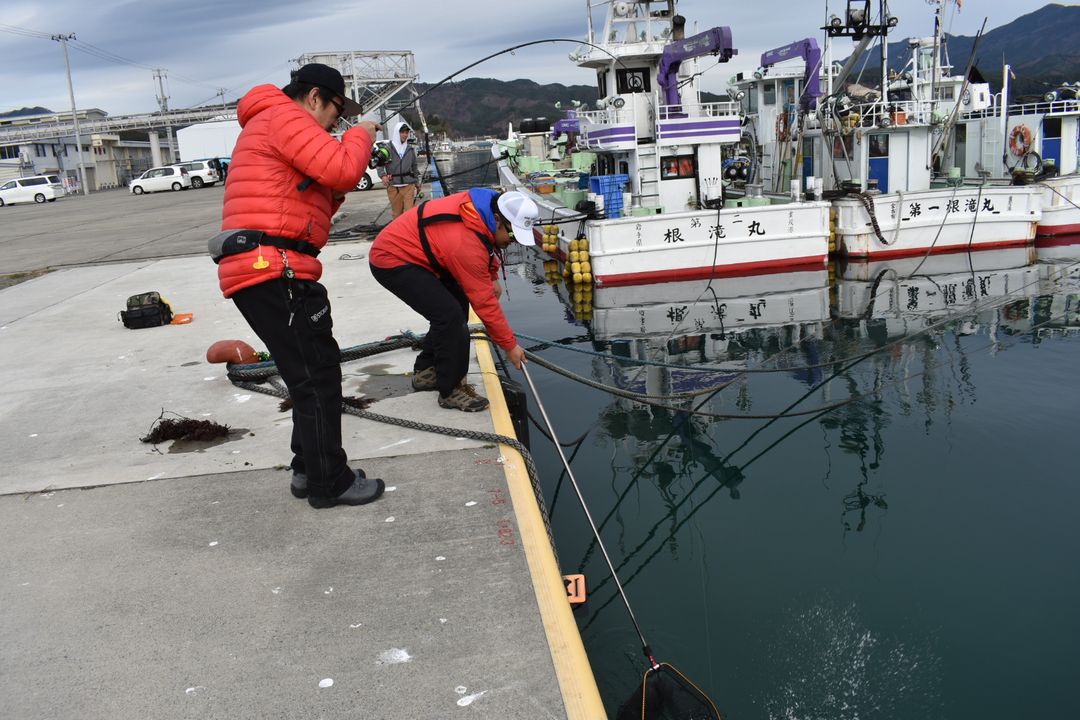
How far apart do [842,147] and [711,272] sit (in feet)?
16.8

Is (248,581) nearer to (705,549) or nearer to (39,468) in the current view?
(39,468)

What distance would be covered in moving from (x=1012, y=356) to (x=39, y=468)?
10.1m

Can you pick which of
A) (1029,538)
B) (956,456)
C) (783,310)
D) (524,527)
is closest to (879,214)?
(783,310)

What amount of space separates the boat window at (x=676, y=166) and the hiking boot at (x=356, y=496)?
14442 millimetres

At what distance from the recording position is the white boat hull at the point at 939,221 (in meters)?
16.3

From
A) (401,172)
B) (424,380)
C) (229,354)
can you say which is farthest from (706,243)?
(229,354)

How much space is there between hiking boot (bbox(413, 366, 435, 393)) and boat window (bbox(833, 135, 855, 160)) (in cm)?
1470

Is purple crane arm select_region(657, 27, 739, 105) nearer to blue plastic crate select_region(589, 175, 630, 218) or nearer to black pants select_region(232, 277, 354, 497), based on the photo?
blue plastic crate select_region(589, 175, 630, 218)

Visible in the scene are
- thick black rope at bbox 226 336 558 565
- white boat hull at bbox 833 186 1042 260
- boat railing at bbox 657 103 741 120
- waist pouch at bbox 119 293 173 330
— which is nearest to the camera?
thick black rope at bbox 226 336 558 565

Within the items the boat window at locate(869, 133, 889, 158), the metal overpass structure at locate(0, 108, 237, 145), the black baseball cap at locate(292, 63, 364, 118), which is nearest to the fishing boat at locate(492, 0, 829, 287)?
the boat window at locate(869, 133, 889, 158)

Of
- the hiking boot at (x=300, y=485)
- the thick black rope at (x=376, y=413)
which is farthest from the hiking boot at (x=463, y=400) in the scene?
the hiking boot at (x=300, y=485)

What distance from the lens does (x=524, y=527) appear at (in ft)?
12.6

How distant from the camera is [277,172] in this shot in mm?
3818

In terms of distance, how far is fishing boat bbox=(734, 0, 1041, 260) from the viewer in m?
16.4
